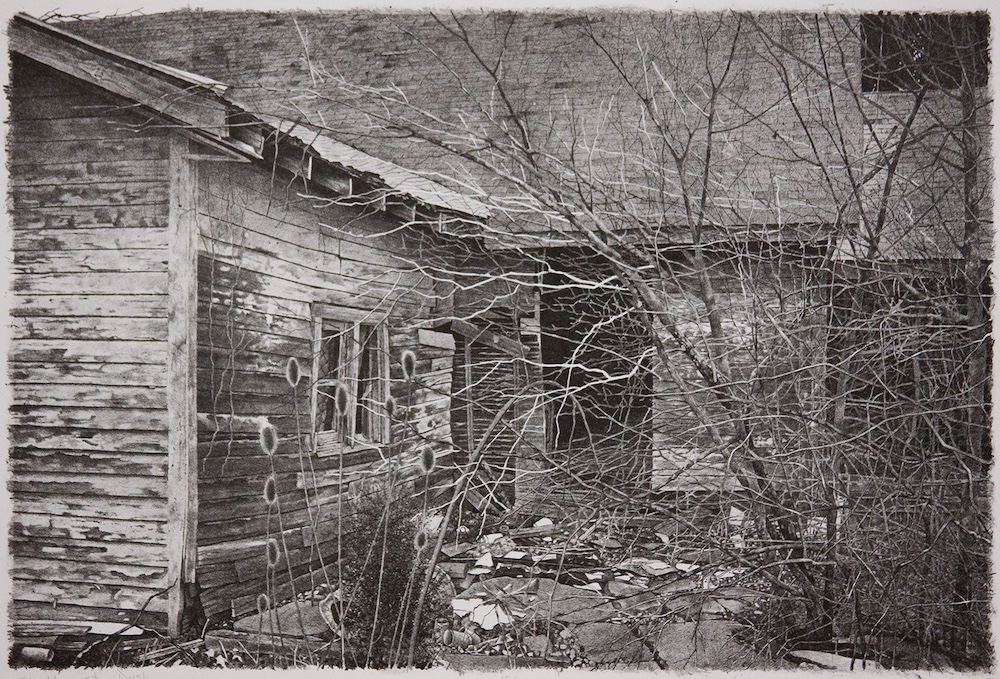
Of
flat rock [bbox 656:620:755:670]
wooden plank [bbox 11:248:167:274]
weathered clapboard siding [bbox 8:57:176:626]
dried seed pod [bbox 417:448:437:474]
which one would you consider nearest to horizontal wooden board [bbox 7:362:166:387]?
weathered clapboard siding [bbox 8:57:176:626]

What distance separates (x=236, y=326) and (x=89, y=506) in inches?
35.2

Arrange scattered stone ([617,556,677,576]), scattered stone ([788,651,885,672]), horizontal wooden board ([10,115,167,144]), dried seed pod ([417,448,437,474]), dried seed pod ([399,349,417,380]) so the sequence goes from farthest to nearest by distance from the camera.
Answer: dried seed pod ([399,349,417,380]) < dried seed pod ([417,448,437,474]) < scattered stone ([617,556,677,576]) < horizontal wooden board ([10,115,167,144]) < scattered stone ([788,651,885,672])

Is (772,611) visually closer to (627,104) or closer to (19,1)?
(627,104)

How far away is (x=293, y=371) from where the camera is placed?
118 inches

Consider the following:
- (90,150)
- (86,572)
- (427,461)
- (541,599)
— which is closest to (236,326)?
(90,150)

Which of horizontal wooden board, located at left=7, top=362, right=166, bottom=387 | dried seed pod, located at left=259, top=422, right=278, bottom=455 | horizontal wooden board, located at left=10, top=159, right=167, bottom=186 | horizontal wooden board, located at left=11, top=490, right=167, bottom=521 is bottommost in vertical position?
horizontal wooden board, located at left=11, top=490, right=167, bottom=521

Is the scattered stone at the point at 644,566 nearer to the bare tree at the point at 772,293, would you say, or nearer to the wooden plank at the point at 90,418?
the bare tree at the point at 772,293

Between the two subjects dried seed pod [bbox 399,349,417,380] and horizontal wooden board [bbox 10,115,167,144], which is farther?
dried seed pod [bbox 399,349,417,380]

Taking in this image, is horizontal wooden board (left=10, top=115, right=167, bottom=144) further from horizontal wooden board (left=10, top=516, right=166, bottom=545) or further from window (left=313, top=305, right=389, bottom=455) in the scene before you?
horizontal wooden board (left=10, top=516, right=166, bottom=545)

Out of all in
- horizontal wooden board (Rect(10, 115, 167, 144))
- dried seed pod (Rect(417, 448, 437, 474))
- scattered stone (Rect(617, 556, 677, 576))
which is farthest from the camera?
dried seed pod (Rect(417, 448, 437, 474))

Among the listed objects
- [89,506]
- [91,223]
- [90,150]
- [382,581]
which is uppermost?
[90,150]

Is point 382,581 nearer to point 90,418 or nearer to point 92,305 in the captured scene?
point 90,418

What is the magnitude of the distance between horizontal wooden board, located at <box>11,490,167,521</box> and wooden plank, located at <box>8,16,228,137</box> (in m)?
1.54

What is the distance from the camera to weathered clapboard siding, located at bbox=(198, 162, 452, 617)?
281 centimetres
